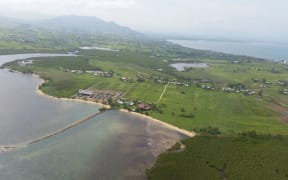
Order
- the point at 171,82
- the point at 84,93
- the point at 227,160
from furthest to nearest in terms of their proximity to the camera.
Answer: the point at 171,82, the point at 84,93, the point at 227,160

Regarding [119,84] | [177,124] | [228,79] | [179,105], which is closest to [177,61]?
[228,79]

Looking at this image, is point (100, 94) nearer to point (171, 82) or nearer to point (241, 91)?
point (171, 82)

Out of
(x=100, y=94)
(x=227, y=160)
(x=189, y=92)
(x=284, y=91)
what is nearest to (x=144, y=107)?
(x=100, y=94)

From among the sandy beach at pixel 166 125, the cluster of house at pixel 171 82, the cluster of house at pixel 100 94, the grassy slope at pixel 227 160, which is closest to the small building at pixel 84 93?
the cluster of house at pixel 100 94

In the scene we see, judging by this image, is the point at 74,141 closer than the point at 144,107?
Yes

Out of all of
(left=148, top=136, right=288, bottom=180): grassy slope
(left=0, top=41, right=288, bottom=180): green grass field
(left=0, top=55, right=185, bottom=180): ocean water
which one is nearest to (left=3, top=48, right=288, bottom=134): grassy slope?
(left=0, top=41, right=288, bottom=180): green grass field
